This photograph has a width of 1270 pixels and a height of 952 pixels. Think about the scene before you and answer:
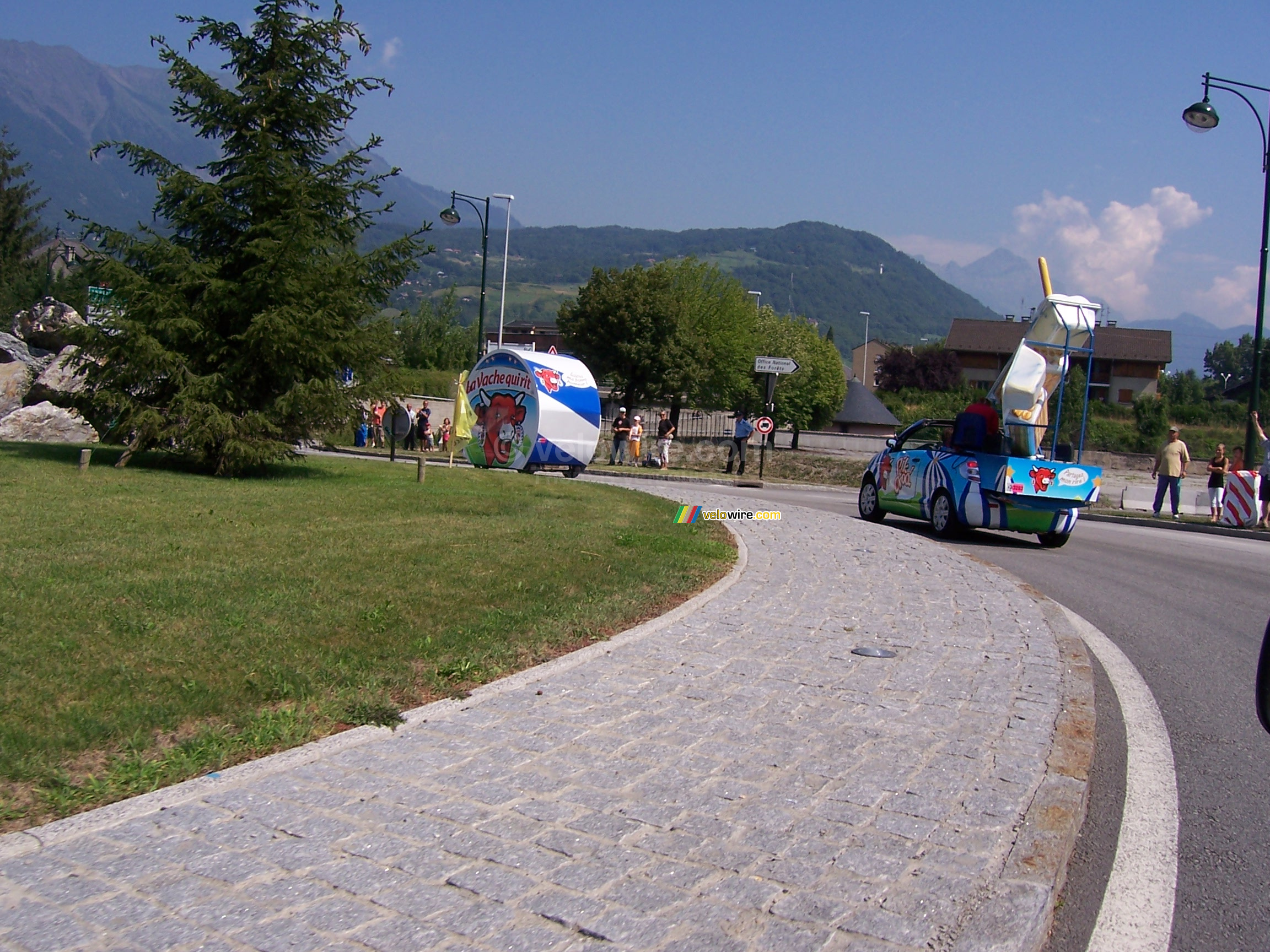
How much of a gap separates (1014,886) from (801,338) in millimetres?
82414

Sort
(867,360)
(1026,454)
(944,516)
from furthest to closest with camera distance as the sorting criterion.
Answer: (867,360) → (944,516) → (1026,454)

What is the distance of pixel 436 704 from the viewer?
4.96 meters

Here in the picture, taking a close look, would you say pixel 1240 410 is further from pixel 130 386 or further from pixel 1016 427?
pixel 130 386

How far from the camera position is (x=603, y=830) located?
3596mm

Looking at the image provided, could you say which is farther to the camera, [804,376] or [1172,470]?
[804,376]

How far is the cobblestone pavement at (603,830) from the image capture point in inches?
115

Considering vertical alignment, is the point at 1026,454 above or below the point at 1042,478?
above

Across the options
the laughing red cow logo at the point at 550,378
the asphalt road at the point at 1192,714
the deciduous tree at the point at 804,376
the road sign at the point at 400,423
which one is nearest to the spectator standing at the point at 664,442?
the laughing red cow logo at the point at 550,378

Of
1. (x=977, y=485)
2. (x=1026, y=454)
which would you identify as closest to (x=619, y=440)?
(x=977, y=485)

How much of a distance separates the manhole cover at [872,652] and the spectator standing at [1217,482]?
18060 mm

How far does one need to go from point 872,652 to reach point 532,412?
1637 centimetres

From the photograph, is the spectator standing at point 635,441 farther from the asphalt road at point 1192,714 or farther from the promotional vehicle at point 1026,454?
the asphalt road at point 1192,714

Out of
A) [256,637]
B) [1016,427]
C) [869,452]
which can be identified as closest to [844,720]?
[256,637]

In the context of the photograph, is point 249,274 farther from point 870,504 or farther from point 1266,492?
point 1266,492
